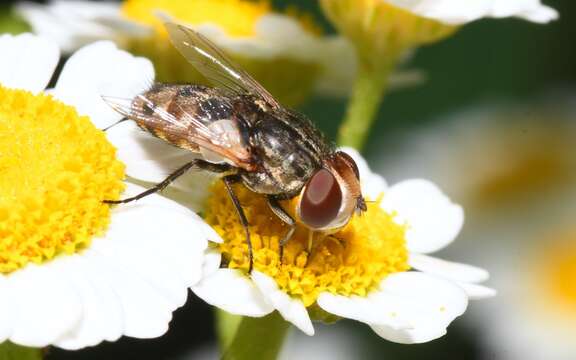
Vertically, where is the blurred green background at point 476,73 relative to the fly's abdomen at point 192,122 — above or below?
above

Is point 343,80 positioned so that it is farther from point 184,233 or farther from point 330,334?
point 184,233

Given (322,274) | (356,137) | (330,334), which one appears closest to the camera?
(322,274)

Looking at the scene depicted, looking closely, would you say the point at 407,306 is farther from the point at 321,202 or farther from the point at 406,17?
the point at 406,17

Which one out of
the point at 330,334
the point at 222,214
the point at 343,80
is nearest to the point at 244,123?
the point at 222,214

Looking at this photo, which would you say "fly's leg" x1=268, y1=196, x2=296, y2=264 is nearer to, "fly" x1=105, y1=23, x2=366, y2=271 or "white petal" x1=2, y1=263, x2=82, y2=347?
"fly" x1=105, y1=23, x2=366, y2=271

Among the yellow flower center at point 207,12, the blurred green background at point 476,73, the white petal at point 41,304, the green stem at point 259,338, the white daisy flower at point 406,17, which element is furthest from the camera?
the blurred green background at point 476,73

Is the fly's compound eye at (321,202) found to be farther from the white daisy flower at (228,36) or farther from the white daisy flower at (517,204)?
the white daisy flower at (517,204)

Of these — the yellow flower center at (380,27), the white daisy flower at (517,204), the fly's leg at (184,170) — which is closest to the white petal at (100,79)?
the fly's leg at (184,170)
